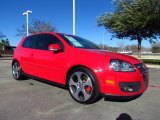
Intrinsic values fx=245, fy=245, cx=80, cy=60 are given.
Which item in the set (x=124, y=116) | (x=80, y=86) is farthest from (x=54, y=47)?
(x=124, y=116)

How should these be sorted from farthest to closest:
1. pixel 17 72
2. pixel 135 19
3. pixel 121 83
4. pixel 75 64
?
pixel 135 19
pixel 17 72
pixel 75 64
pixel 121 83

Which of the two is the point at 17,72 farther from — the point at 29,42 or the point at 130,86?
the point at 130,86

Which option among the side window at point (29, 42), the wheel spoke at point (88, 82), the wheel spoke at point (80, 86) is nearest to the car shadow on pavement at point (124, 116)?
the wheel spoke at point (80, 86)

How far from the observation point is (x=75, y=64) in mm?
5375

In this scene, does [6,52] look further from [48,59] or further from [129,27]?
[48,59]

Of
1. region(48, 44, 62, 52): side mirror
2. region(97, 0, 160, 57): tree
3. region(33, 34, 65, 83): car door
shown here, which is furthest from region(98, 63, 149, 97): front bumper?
region(97, 0, 160, 57): tree

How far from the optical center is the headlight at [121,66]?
4.82 meters

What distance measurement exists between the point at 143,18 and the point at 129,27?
70.4 inches

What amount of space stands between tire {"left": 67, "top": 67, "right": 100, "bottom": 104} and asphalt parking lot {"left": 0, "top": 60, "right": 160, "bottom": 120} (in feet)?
0.50

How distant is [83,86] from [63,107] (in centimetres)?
65

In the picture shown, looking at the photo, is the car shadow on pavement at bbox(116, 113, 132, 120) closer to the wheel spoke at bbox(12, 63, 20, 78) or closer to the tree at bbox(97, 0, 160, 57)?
the wheel spoke at bbox(12, 63, 20, 78)

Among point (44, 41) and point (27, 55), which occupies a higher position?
point (44, 41)

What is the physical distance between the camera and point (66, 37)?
6.20m

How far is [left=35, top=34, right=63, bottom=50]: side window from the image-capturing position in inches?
247
